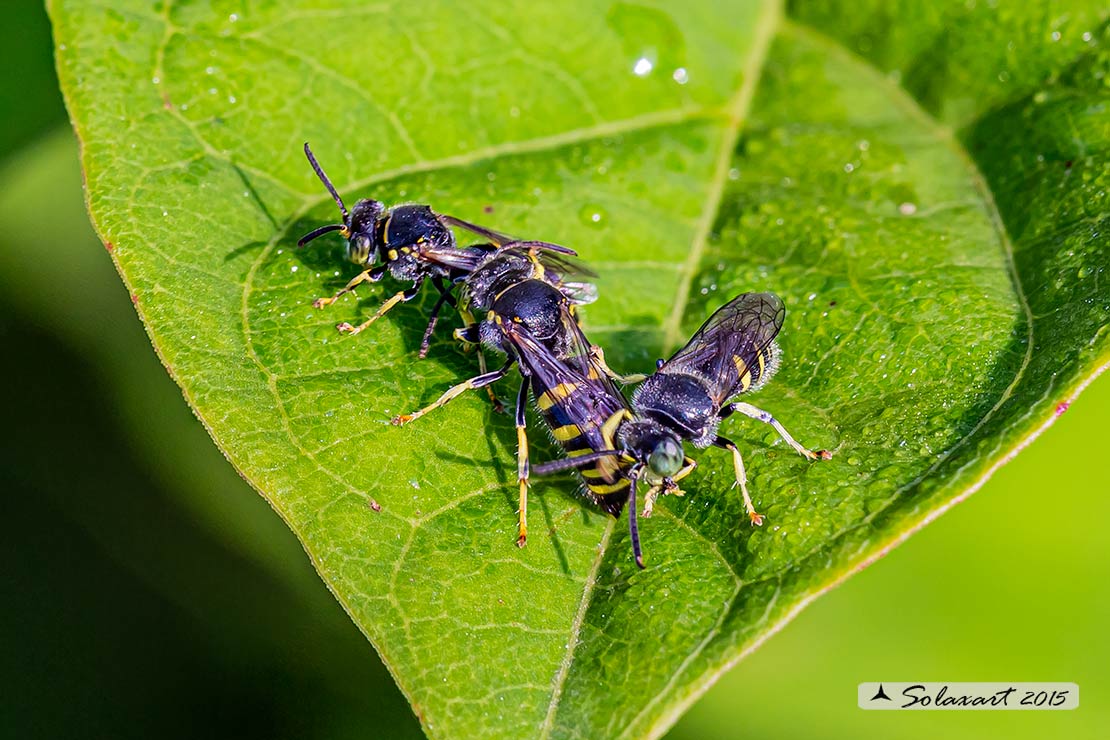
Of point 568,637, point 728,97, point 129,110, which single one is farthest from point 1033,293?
point 129,110

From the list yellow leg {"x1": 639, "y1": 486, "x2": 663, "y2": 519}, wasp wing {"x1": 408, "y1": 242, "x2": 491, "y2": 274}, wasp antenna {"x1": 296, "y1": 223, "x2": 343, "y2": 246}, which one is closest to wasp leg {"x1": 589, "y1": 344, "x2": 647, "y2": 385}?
yellow leg {"x1": 639, "y1": 486, "x2": 663, "y2": 519}

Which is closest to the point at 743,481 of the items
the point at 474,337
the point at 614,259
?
the point at 614,259

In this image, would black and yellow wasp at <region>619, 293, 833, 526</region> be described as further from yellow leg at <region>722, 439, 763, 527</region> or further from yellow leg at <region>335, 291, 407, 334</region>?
yellow leg at <region>335, 291, 407, 334</region>

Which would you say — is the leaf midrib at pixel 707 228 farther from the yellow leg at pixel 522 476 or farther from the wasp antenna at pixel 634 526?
the yellow leg at pixel 522 476

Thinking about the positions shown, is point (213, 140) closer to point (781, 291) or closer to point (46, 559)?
point (46, 559)

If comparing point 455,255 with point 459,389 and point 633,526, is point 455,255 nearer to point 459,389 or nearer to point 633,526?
point 459,389

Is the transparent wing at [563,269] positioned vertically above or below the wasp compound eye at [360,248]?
above

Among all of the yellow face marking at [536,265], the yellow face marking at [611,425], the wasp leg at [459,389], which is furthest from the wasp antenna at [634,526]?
the yellow face marking at [536,265]
